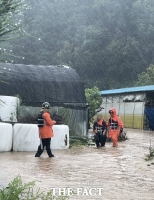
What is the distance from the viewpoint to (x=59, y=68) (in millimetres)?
24656

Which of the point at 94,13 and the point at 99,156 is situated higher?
the point at 94,13

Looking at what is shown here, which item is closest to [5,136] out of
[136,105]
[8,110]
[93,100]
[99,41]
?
[8,110]

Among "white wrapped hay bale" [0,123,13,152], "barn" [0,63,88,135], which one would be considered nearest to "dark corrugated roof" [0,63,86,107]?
"barn" [0,63,88,135]

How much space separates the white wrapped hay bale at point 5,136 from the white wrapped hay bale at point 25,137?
187 millimetres

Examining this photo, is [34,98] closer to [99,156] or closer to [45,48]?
[99,156]

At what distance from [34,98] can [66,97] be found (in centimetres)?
179

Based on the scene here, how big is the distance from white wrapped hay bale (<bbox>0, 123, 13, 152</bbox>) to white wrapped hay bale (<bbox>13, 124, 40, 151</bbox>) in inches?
7.4

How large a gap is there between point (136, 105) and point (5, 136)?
24.1 m

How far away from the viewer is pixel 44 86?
22.7 m

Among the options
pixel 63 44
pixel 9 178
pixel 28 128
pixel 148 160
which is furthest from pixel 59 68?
pixel 63 44

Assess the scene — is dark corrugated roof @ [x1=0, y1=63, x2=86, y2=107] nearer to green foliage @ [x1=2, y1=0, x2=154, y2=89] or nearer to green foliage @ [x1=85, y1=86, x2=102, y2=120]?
green foliage @ [x1=85, y1=86, x2=102, y2=120]

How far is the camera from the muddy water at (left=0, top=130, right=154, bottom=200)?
774 centimetres

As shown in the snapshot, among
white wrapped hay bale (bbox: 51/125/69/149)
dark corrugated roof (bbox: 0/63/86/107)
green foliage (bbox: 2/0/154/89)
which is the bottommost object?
white wrapped hay bale (bbox: 51/125/69/149)

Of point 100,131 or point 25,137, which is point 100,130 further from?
point 25,137
